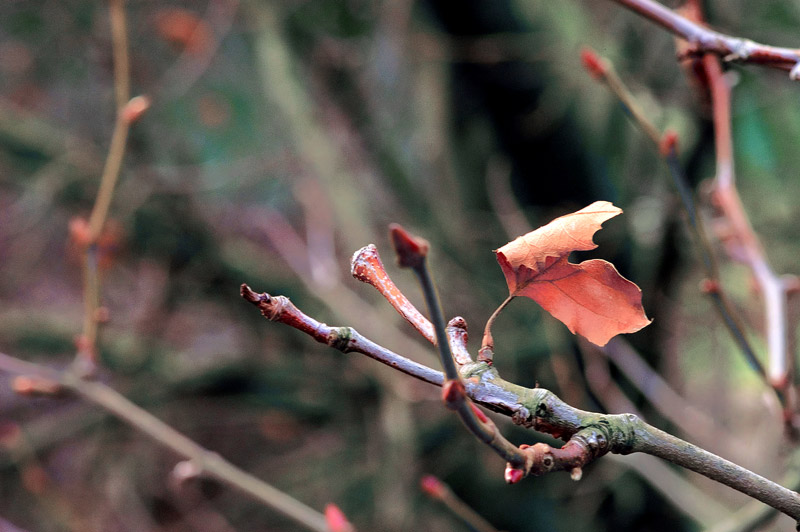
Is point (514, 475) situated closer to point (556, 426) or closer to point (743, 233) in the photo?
point (556, 426)

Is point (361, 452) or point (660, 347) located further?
point (361, 452)

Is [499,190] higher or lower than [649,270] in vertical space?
higher

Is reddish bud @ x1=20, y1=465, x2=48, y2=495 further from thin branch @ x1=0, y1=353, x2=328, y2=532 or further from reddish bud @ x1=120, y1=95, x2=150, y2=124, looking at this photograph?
reddish bud @ x1=120, y1=95, x2=150, y2=124

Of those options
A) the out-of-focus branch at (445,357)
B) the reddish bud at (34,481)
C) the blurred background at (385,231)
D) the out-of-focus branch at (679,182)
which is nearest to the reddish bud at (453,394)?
the out-of-focus branch at (445,357)

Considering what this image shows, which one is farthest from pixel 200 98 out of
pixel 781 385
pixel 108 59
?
pixel 781 385

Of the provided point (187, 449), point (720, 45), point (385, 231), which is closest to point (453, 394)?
point (720, 45)

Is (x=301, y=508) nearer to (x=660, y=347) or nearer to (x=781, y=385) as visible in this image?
(x=781, y=385)

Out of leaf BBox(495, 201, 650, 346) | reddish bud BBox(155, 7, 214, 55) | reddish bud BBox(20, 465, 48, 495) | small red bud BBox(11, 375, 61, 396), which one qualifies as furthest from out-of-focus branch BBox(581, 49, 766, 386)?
reddish bud BBox(155, 7, 214, 55)
